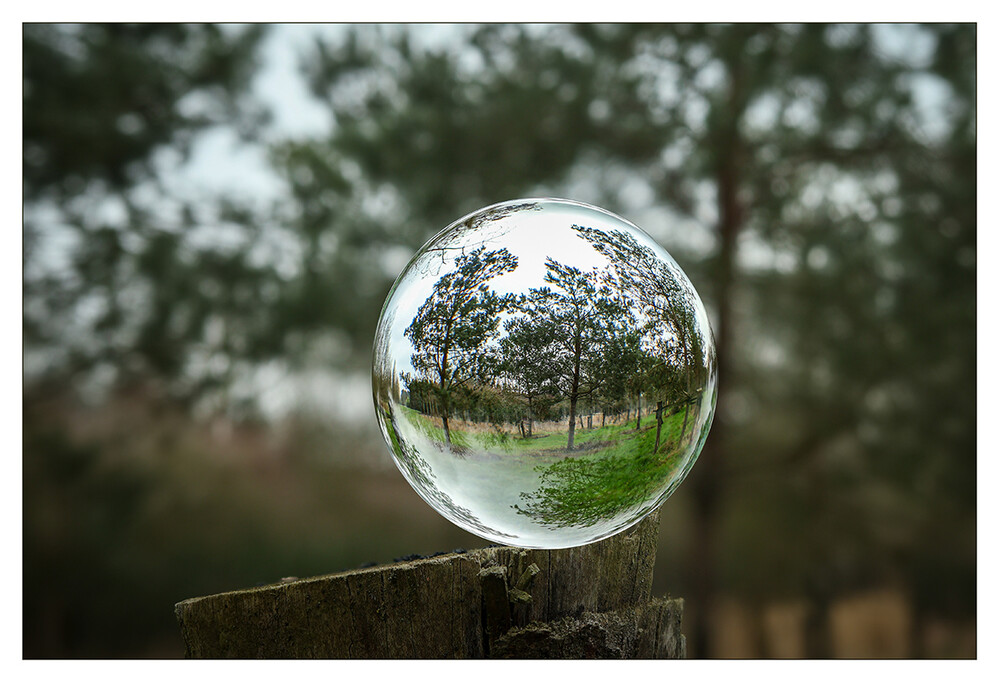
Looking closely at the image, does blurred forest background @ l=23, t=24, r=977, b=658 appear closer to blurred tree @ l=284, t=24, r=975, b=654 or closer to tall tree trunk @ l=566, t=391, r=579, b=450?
blurred tree @ l=284, t=24, r=975, b=654

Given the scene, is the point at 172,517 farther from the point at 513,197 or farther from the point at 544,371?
the point at 544,371

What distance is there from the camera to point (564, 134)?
5.69 metres

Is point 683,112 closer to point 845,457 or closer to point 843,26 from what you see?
point 843,26

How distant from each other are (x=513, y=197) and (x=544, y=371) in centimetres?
405

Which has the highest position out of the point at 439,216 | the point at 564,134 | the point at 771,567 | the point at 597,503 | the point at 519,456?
the point at 564,134

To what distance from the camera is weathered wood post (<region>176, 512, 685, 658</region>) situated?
2037mm

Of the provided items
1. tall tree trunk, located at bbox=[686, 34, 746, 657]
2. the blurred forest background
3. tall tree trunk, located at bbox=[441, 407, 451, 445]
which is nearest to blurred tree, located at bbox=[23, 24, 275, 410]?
the blurred forest background

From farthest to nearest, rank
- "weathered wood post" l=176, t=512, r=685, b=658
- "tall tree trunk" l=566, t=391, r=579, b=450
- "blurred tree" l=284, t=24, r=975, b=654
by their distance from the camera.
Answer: "blurred tree" l=284, t=24, r=975, b=654, "weathered wood post" l=176, t=512, r=685, b=658, "tall tree trunk" l=566, t=391, r=579, b=450

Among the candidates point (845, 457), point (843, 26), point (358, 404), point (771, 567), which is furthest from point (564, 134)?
point (771, 567)

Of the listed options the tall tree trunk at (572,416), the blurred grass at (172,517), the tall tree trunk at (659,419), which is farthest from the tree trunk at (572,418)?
the blurred grass at (172,517)

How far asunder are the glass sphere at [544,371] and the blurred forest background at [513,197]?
3.88 m

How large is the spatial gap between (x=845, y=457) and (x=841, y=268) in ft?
4.44

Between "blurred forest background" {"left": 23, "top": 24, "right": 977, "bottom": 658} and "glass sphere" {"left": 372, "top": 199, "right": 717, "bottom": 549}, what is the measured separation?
3875 millimetres

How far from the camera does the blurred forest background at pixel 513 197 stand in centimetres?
558
